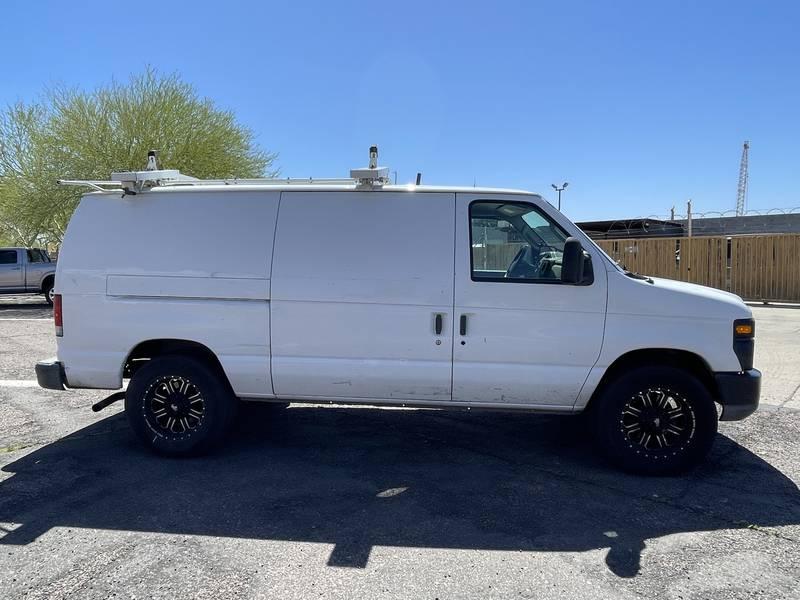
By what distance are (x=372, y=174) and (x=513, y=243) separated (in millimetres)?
1284

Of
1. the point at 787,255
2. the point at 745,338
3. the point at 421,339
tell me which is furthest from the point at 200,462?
the point at 787,255

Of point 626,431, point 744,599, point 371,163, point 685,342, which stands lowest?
point 744,599

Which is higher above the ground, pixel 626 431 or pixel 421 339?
pixel 421 339

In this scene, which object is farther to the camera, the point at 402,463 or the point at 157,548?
the point at 402,463

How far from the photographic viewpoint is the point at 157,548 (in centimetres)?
337

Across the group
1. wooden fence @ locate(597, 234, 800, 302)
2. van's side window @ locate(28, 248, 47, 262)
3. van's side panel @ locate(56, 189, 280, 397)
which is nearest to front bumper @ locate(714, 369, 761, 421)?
van's side panel @ locate(56, 189, 280, 397)

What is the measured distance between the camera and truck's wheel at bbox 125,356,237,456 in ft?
15.6

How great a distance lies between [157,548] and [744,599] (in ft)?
10.7

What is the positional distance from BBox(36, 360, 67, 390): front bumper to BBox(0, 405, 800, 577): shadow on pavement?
0.62 metres

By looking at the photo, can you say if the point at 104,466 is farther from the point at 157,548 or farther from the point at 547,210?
the point at 547,210

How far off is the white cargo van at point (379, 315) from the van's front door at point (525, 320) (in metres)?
0.01

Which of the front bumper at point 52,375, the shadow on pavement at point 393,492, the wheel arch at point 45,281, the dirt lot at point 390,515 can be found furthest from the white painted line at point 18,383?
the wheel arch at point 45,281

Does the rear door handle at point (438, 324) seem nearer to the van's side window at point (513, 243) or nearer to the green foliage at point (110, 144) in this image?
the van's side window at point (513, 243)

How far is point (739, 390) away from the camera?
169 inches
